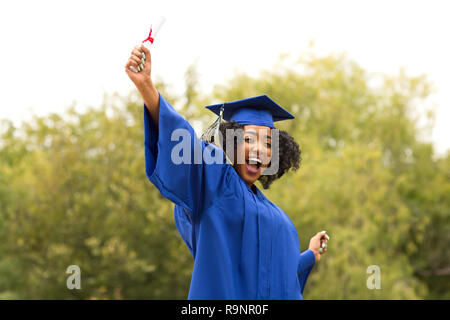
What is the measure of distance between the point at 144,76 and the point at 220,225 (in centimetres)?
74

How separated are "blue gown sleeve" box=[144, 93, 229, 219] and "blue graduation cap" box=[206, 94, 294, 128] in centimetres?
48

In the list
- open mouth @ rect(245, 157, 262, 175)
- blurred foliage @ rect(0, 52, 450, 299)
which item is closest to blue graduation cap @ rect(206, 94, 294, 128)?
open mouth @ rect(245, 157, 262, 175)

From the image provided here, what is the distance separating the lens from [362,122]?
63.6 feet

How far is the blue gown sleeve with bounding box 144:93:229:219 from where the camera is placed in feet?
7.61

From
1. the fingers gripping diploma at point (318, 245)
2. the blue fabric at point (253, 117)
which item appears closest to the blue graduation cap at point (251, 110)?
the blue fabric at point (253, 117)

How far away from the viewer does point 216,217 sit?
7.87 feet

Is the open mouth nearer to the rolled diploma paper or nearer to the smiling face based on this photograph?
the smiling face

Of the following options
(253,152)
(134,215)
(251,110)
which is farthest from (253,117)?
(134,215)

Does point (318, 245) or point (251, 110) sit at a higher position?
point (251, 110)

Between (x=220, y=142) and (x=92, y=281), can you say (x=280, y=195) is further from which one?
(x=220, y=142)

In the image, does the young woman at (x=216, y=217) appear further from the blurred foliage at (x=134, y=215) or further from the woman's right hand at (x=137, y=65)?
the blurred foliage at (x=134, y=215)

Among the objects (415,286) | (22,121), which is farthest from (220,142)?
(22,121)

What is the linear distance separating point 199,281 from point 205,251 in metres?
0.14

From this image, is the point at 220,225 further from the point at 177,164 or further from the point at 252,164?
the point at 252,164
